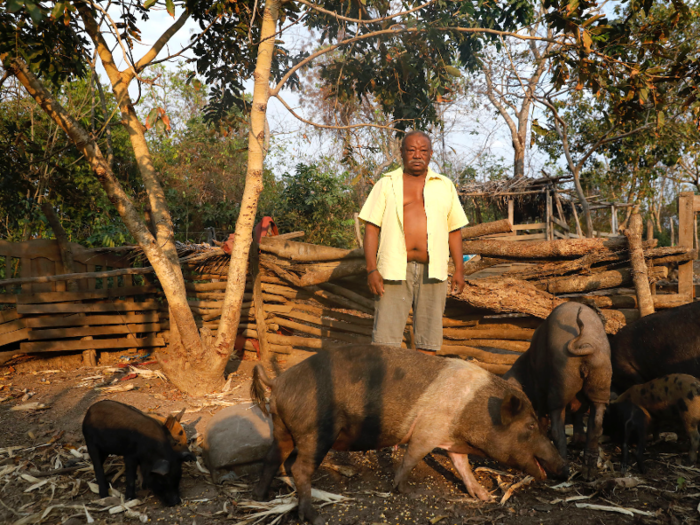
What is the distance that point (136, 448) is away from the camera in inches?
129

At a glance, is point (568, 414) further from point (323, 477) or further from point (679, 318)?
point (323, 477)

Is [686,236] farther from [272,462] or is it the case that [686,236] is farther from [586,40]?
[272,462]

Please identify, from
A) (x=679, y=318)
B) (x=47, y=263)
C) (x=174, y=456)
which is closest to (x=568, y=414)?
(x=679, y=318)

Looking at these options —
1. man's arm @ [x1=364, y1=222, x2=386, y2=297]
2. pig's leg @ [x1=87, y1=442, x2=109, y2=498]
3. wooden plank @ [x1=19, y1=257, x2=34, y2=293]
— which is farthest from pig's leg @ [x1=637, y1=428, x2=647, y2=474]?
wooden plank @ [x1=19, y1=257, x2=34, y2=293]

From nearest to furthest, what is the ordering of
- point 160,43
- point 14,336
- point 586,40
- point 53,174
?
Answer: 1. point 586,40
2. point 160,43
3. point 14,336
4. point 53,174

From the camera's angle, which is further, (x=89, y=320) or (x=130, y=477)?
(x=89, y=320)

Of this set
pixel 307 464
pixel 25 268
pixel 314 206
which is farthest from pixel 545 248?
pixel 314 206

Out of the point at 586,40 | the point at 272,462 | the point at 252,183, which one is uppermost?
the point at 586,40

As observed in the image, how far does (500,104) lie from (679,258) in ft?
59.0

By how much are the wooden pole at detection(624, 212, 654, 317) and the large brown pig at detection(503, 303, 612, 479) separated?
1116mm

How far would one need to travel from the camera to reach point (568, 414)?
417 cm

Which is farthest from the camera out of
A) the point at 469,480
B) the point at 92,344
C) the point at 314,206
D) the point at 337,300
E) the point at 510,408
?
the point at 314,206

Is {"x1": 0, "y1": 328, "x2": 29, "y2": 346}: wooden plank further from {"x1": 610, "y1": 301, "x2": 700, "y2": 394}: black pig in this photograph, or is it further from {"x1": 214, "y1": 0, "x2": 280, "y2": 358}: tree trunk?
{"x1": 610, "y1": 301, "x2": 700, "y2": 394}: black pig

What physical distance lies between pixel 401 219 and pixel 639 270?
2434 millimetres
